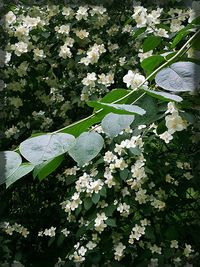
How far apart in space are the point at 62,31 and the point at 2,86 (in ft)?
1.45

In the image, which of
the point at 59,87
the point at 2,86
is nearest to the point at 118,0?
the point at 59,87

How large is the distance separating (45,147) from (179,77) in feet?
0.62

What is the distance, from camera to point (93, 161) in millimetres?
2119

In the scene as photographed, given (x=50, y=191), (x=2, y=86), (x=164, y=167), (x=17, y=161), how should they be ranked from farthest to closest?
(x=50, y=191)
(x=2, y=86)
(x=164, y=167)
(x=17, y=161)

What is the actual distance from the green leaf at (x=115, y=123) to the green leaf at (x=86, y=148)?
0.02 meters

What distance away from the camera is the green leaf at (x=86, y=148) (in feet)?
1.49

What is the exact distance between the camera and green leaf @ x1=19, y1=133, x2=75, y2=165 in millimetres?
426

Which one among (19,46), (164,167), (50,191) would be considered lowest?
(50,191)

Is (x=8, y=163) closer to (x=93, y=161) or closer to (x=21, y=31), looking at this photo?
(x=93, y=161)

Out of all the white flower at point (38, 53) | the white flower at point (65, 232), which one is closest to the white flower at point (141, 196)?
the white flower at point (65, 232)

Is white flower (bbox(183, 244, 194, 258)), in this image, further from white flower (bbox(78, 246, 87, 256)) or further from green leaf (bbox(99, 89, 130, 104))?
green leaf (bbox(99, 89, 130, 104))

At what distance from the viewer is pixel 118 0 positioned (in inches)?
109

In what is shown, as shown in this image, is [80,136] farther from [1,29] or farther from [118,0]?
[118,0]

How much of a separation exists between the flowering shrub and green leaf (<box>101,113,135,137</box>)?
0.79 metres
